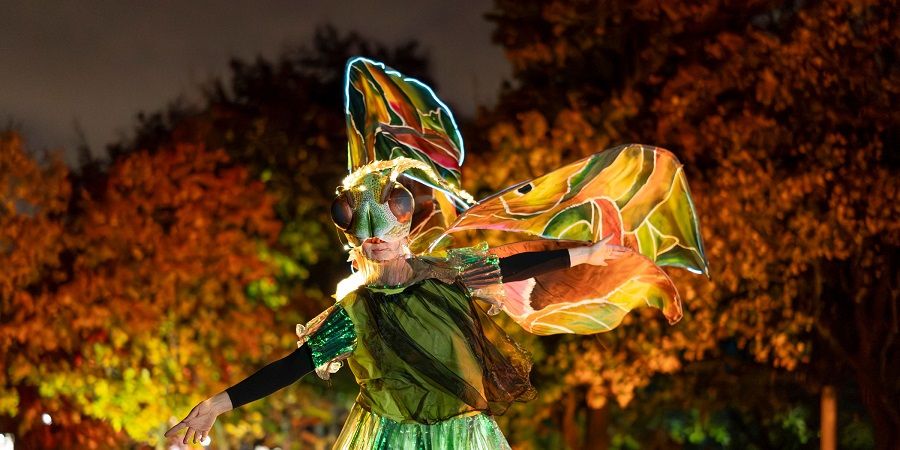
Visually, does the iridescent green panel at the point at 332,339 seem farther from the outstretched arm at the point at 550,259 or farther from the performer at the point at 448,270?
the outstretched arm at the point at 550,259

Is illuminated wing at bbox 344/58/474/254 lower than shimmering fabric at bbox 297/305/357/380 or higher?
higher

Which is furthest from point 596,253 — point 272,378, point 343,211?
point 272,378

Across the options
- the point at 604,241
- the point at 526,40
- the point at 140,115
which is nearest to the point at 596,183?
the point at 604,241

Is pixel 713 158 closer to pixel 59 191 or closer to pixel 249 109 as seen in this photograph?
pixel 59 191

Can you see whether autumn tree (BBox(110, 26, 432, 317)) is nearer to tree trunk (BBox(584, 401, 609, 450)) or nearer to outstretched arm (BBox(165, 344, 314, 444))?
tree trunk (BBox(584, 401, 609, 450))

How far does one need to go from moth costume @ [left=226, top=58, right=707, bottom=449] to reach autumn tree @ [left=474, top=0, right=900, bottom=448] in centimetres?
702

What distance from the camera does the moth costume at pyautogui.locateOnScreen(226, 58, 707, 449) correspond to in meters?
5.65

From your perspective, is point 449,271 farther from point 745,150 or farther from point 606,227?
point 745,150

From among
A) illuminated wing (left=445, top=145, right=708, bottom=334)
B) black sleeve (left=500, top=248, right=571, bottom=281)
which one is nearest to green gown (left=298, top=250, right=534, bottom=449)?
black sleeve (left=500, top=248, right=571, bottom=281)

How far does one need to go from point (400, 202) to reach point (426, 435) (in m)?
0.91

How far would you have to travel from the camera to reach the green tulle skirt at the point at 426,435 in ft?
18.4

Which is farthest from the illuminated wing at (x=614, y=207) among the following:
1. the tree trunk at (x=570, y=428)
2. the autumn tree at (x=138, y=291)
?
the tree trunk at (x=570, y=428)

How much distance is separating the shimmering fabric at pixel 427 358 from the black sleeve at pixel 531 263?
23 cm

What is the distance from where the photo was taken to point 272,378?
18.5 feet
